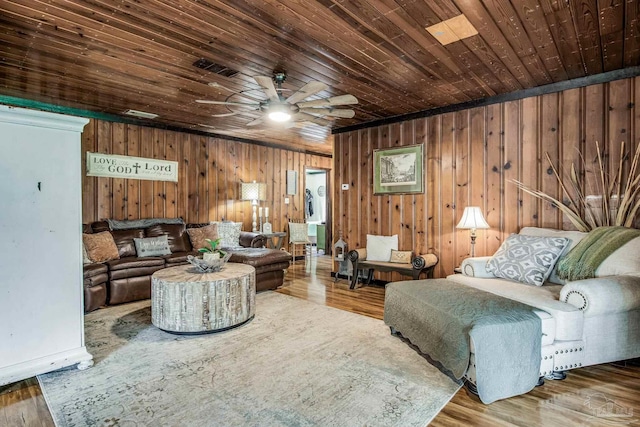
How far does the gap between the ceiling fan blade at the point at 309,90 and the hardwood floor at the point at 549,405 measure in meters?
2.41

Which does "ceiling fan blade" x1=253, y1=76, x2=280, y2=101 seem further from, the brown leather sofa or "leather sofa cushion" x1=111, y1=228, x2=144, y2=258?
"leather sofa cushion" x1=111, y1=228, x2=144, y2=258

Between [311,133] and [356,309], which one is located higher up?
[311,133]

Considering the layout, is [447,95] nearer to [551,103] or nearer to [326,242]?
[551,103]

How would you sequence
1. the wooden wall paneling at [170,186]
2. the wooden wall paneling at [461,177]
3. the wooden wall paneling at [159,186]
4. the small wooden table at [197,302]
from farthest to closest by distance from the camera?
the wooden wall paneling at [170,186], the wooden wall paneling at [159,186], the wooden wall paneling at [461,177], the small wooden table at [197,302]

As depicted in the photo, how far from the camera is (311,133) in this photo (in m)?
6.13

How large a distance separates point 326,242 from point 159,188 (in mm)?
4277

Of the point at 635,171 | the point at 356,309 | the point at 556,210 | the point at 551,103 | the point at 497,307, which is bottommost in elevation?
the point at 356,309

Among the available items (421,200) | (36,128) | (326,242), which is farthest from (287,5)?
(326,242)

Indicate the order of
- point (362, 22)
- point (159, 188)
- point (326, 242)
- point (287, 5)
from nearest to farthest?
point (287, 5), point (362, 22), point (159, 188), point (326, 242)

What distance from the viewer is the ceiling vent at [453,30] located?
96.8 inches

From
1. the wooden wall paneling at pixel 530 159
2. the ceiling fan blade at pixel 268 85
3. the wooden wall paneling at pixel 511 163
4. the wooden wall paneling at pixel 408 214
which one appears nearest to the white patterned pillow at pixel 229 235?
the wooden wall paneling at pixel 408 214

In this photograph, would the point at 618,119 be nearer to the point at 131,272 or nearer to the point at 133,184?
the point at 131,272

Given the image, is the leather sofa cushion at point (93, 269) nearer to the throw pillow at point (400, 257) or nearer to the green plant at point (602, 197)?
the throw pillow at point (400, 257)

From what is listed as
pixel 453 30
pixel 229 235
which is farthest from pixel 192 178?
pixel 453 30
